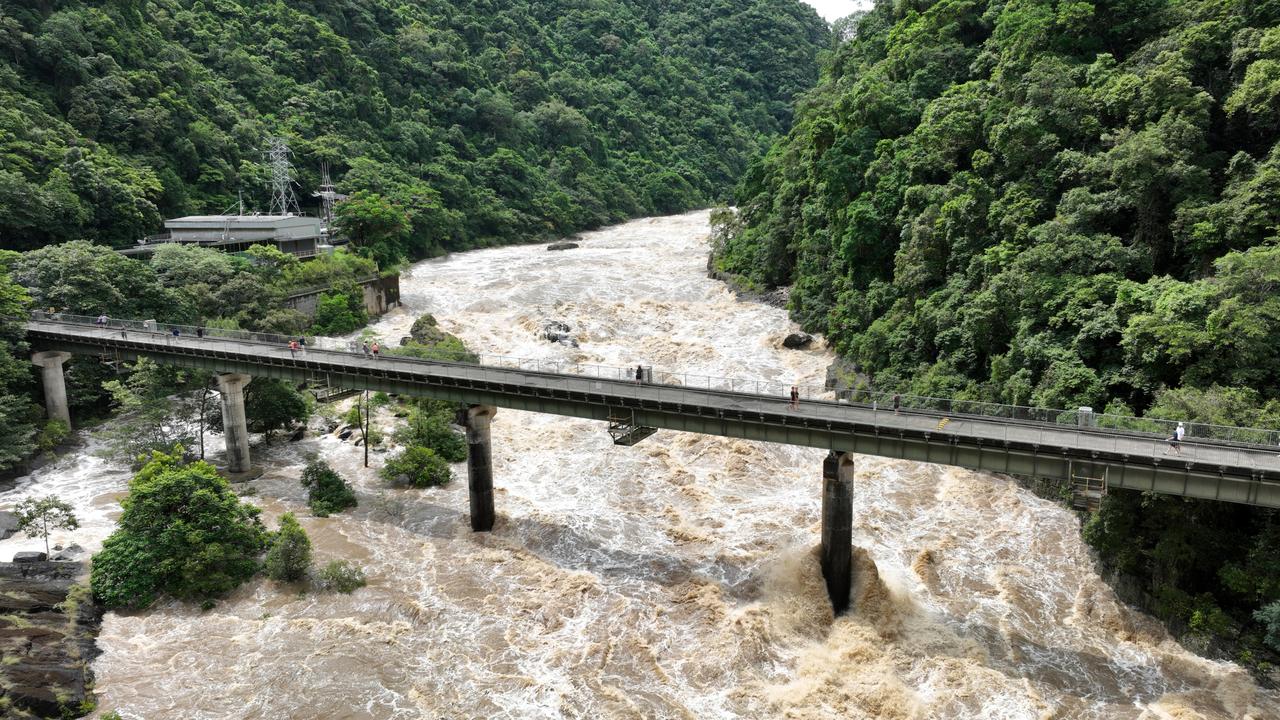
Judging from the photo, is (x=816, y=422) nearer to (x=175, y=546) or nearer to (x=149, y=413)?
(x=175, y=546)

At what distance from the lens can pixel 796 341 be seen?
210 feet

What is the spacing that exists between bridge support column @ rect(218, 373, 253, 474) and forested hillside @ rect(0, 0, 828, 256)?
30.5 meters

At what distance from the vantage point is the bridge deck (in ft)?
86.6

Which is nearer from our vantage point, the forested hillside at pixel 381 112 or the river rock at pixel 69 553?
the river rock at pixel 69 553

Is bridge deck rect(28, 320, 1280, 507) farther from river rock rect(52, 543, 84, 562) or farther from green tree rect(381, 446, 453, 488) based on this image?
river rock rect(52, 543, 84, 562)

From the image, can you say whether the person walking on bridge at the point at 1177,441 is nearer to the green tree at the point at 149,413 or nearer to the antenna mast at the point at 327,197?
the green tree at the point at 149,413

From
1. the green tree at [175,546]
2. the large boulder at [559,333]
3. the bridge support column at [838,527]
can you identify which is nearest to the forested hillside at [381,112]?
the large boulder at [559,333]

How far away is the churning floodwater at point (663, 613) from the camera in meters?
26.2

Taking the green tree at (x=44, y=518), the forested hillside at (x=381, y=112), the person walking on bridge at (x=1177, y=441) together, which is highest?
the forested hillside at (x=381, y=112)

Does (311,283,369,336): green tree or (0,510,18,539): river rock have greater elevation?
(311,283,369,336): green tree

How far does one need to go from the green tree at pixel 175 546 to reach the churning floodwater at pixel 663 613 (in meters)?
1.11

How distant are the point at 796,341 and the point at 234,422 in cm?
4053

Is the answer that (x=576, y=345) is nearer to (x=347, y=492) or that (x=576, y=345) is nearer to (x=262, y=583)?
(x=347, y=492)

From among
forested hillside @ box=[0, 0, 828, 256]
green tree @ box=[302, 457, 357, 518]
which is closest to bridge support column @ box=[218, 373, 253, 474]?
green tree @ box=[302, 457, 357, 518]
